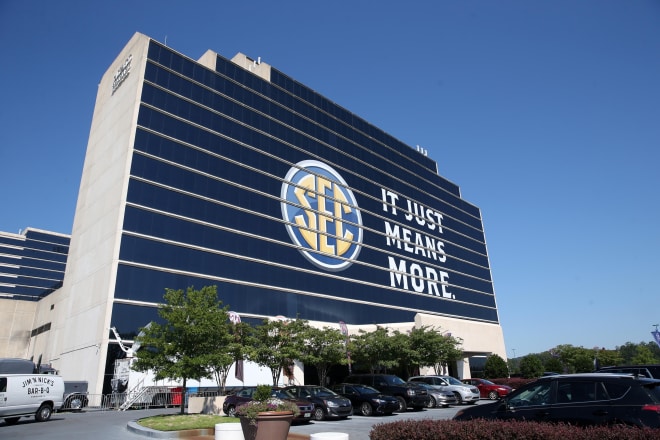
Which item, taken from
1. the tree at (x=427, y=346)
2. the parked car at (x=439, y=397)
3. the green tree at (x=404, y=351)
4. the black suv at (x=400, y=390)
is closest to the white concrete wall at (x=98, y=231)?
the black suv at (x=400, y=390)

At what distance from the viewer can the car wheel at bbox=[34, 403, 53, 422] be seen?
20594mm

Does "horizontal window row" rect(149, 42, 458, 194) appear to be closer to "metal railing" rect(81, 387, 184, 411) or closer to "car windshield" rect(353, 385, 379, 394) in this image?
"metal railing" rect(81, 387, 184, 411)

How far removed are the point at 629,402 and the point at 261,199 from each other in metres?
41.7

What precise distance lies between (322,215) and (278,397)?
119 ft

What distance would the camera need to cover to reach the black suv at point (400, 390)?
921 inches

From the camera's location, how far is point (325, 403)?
1991 cm

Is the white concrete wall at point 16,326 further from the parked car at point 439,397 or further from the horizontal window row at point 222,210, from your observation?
the parked car at point 439,397

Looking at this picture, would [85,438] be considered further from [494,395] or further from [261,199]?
[261,199]

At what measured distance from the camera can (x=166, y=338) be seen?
786 inches

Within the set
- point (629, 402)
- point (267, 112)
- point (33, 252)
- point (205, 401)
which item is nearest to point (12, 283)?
point (33, 252)

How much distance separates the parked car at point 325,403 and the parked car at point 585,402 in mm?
11187

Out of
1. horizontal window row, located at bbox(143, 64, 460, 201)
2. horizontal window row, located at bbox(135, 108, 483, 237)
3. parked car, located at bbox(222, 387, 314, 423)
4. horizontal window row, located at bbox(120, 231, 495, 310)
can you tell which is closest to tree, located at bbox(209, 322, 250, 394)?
parked car, located at bbox(222, 387, 314, 423)

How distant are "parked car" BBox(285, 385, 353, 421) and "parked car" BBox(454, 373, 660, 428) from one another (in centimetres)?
1119

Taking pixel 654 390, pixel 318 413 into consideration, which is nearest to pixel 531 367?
pixel 318 413
